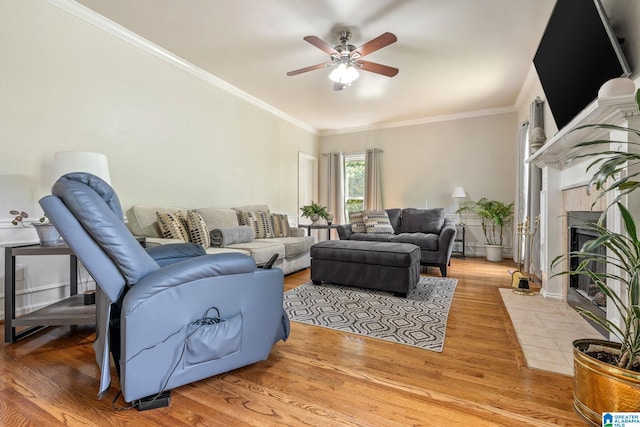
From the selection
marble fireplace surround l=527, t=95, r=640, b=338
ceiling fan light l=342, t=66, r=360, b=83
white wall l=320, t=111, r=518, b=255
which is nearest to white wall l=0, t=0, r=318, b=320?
ceiling fan light l=342, t=66, r=360, b=83

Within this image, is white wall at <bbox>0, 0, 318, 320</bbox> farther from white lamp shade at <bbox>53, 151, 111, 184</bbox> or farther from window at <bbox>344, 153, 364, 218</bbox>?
window at <bbox>344, 153, 364, 218</bbox>

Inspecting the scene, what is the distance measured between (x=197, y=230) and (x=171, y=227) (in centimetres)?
26

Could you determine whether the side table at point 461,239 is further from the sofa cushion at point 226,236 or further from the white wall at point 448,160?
the sofa cushion at point 226,236

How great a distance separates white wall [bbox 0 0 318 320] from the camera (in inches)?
90.6

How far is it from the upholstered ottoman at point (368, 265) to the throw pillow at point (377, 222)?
1.65 metres

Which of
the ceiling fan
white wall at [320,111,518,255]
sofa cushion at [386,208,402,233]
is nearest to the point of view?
the ceiling fan

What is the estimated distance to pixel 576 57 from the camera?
7.04 feet

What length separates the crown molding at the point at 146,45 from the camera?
2604mm

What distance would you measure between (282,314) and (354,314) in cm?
95

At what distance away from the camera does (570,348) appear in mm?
1827

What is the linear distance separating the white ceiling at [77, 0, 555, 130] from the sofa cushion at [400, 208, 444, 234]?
187 centimetres

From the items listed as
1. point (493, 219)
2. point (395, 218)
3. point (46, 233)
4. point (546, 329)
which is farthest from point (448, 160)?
point (46, 233)

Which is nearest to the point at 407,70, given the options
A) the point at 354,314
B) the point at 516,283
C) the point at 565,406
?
the point at 516,283

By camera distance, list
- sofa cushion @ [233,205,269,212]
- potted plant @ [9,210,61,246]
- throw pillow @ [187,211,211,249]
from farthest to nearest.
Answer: sofa cushion @ [233,205,269,212] < throw pillow @ [187,211,211,249] < potted plant @ [9,210,61,246]
